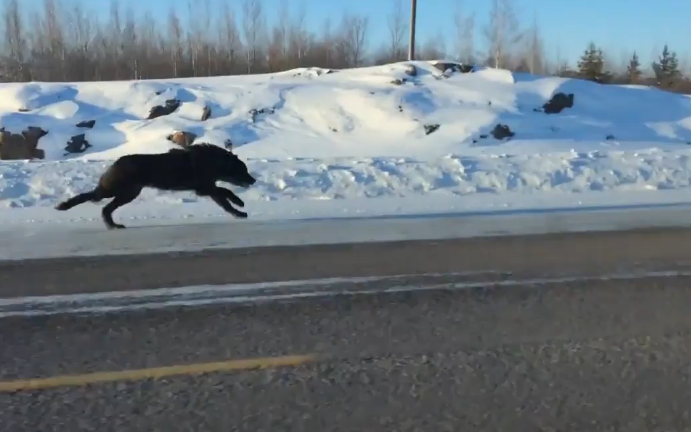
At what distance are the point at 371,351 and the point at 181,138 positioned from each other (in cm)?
2262

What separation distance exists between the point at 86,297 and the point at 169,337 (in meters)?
1.53

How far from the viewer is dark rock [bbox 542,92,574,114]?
2912 centimetres

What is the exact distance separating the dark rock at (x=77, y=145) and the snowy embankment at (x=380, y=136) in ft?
0.87

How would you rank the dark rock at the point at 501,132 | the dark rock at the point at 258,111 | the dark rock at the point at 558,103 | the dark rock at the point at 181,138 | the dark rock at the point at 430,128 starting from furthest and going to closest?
1. the dark rock at the point at 258,111
2. the dark rock at the point at 558,103
3. the dark rock at the point at 430,128
4. the dark rock at the point at 181,138
5. the dark rock at the point at 501,132

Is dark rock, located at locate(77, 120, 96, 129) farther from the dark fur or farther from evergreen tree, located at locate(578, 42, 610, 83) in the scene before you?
evergreen tree, located at locate(578, 42, 610, 83)

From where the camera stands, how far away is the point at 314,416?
13.2 ft

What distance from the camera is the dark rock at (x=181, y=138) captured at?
86.9ft

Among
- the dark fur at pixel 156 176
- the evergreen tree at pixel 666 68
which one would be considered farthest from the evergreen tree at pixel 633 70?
the dark fur at pixel 156 176

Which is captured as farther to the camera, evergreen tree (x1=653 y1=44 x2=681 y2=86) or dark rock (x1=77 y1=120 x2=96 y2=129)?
evergreen tree (x1=653 y1=44 x2=681 y2=86)

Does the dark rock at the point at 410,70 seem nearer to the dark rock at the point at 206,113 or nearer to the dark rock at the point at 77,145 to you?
the dark rock at the point at 206,113

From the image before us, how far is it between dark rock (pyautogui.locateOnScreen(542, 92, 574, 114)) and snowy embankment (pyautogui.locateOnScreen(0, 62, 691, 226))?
0.39m

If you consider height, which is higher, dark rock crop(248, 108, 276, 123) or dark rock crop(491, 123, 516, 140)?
dark rock crop(491, 123, 516, 140)

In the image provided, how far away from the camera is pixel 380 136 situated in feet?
88.9

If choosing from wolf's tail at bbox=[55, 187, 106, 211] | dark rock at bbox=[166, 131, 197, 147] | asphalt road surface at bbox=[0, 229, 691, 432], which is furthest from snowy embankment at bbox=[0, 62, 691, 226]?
asphalt road surface at bbox=[0, 229, 691, 432]
